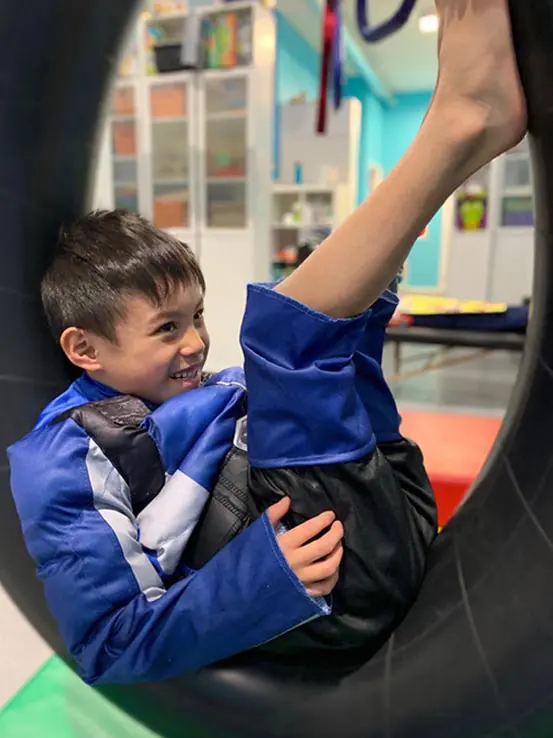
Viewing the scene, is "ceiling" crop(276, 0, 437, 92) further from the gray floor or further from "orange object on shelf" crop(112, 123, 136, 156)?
the gray floor

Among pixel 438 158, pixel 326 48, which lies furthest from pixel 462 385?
pixel 438 158

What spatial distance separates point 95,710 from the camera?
2.82 feet

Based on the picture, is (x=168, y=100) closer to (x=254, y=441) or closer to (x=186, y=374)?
(x=186, y=374)

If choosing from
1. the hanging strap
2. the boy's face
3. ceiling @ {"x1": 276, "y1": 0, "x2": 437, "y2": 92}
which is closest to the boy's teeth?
the boy's face

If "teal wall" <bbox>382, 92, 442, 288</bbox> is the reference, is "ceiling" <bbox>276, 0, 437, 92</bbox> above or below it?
above

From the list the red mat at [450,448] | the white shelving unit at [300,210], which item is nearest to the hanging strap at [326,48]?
the red mat at [450,448]

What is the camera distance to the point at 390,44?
5223mm

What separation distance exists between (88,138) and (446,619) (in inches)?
23.0

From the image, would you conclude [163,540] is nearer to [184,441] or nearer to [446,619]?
[184,441]

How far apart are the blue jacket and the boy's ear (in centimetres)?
9

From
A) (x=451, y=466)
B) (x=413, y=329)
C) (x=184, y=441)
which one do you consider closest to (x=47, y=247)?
(x=184, y=441)

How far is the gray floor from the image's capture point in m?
2.54

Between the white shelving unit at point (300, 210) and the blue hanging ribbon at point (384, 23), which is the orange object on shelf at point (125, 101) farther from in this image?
the blue hanging ribbon at point (384, 23)

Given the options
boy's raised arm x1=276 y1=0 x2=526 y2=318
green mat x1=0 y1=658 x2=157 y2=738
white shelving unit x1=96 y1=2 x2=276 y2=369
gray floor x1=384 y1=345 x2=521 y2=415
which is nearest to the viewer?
boy's raised arm x1=276 y1=0 x2=526 y2=318
